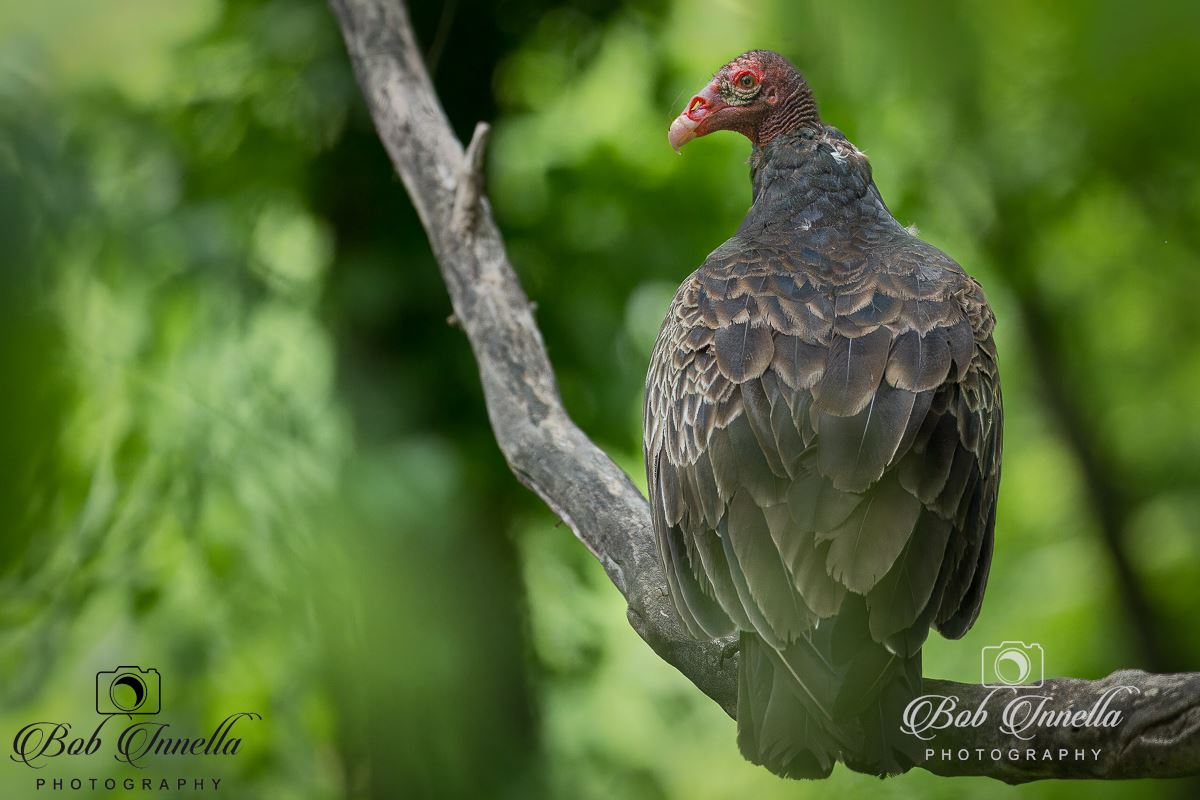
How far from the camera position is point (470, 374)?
5.20m

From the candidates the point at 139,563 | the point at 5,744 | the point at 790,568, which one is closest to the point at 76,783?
the point at 5,744

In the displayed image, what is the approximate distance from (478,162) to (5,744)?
2.91 meters

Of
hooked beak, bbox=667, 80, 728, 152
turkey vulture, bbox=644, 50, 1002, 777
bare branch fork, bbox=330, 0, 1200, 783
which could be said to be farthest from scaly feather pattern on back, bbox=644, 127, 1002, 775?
hooked beak, bbox=667, 80, 728, 152

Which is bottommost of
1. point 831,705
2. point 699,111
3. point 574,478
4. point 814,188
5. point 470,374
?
point 831,705

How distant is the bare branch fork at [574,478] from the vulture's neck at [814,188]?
99 centimetres

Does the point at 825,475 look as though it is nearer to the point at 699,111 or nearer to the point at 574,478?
the point at 574,478

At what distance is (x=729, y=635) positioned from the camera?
293 cm

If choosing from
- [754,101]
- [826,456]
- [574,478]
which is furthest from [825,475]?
[754,101]

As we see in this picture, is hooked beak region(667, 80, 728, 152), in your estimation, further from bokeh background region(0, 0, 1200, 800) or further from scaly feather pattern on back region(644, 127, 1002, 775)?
scaly feather pattern on back region(644, 127, 1002, 775)

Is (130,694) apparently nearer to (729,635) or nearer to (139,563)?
(139,563)

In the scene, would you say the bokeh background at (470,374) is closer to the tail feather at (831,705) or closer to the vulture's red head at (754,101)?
the vulture's red head at (754,101)

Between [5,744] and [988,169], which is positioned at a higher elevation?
[988,169]

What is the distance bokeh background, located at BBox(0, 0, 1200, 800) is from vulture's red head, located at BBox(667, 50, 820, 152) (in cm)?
17

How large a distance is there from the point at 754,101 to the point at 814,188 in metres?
0.47
